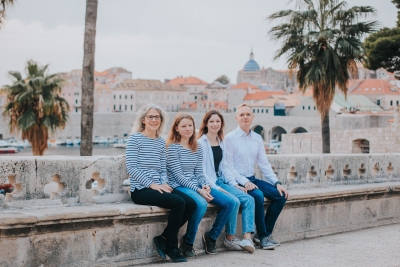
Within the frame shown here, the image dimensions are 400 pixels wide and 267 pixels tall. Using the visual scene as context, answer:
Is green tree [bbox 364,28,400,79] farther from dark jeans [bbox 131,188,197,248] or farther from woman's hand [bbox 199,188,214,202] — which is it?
dark jeans [bbox 131,188,197,248]

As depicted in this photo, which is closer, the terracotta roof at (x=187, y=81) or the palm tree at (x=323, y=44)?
the palm tree at (x=323, y=44)

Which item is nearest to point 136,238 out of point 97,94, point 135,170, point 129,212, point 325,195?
point 129,212

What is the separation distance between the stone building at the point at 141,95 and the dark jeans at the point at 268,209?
10661 centimetres

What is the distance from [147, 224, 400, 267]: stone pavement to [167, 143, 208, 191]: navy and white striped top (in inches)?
Answer: 25.8

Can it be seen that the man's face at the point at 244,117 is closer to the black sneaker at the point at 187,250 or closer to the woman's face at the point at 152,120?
the woman's face at the point at 152,120

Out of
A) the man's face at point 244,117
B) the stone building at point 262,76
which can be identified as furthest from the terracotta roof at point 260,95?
the man's face at point 244,117

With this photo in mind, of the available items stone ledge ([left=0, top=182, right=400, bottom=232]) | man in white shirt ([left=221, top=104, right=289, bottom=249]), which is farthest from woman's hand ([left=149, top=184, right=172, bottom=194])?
man in white shirt ([left=221, top=104, right=289, bottom=249])

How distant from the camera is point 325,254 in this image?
5473mm

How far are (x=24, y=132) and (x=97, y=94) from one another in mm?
94851

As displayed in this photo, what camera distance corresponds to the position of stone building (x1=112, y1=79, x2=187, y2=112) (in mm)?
112750

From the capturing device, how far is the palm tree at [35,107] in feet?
61.3

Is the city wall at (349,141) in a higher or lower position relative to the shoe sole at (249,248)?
higher

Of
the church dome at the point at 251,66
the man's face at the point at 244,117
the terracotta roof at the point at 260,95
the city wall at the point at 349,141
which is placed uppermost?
the church dome at the point at 251,66

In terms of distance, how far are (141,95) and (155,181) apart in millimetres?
108721
